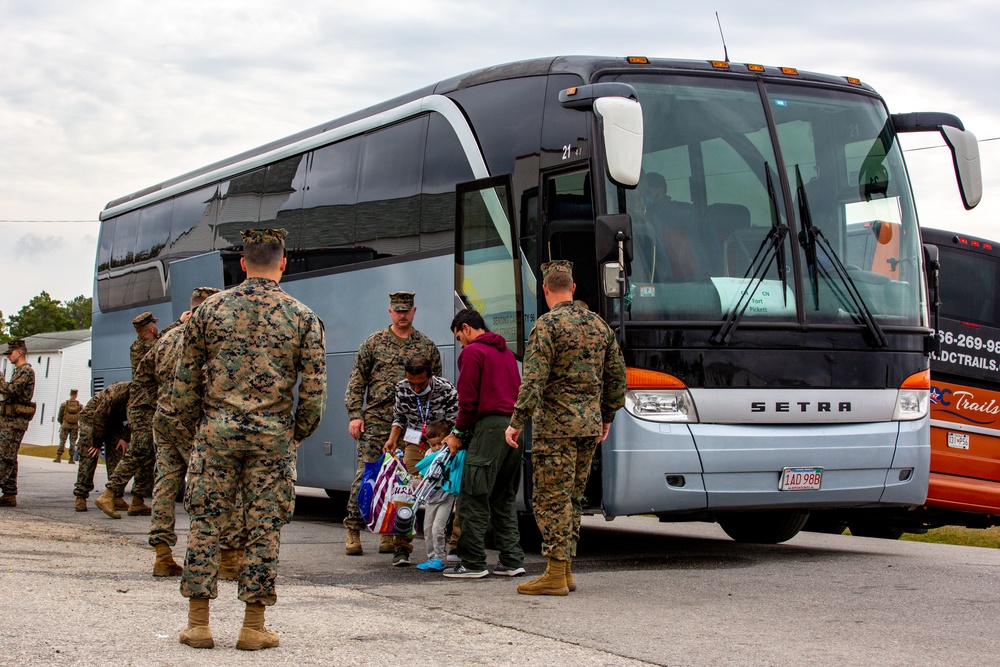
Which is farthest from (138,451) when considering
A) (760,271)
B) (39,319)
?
(39,319)

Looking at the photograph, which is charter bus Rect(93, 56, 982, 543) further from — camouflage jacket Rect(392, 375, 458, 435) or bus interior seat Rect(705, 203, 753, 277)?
camouflage jacket Rect(392, 375, 458, 435)

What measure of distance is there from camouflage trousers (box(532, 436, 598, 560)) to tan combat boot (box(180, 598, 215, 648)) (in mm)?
2461

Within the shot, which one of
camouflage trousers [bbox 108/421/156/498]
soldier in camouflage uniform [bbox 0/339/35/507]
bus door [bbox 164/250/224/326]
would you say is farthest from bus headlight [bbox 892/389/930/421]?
soldier in camouflage uniform [bbox 0/339/35/507]

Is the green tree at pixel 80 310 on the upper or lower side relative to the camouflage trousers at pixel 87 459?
upper

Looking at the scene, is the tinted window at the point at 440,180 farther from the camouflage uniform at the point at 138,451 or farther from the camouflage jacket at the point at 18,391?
the camouflage jacket at the point at 18,391

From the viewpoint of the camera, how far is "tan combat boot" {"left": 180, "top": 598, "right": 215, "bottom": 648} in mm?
5664

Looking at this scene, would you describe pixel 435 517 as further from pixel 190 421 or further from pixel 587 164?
pixel 190 421

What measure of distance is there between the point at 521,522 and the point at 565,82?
3.53m

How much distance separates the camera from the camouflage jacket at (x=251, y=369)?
5.75 meters

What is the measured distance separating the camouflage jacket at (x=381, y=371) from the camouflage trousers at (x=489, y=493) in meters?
1.60

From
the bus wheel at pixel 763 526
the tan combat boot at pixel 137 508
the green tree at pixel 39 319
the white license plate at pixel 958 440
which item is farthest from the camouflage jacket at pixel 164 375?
the green tree at pixel 39 319

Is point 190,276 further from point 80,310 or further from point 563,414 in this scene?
point 80,310

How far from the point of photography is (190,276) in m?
15.6

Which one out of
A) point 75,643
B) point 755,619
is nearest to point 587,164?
point 755,619
